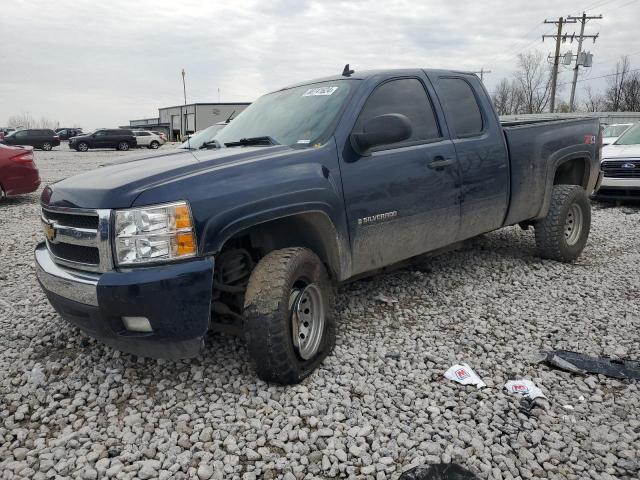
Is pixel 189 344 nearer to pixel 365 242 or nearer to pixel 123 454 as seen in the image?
pixel 123 454

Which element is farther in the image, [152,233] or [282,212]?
[282,212]

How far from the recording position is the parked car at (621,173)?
959 centimetres

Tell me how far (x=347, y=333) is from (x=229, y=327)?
109cm

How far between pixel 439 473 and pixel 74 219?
237 centimetres

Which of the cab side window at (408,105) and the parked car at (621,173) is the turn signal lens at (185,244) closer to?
the cab side window at (408,105)

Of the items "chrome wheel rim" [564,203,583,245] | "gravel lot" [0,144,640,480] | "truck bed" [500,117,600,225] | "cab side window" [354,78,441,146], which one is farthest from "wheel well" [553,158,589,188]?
"cab side window" [354,78,441,146]

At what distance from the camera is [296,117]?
3.86 meters

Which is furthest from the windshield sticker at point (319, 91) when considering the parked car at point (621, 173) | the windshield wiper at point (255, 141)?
the parked car at point (621, 173)

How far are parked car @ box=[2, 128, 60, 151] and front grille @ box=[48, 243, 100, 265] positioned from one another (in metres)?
38.5

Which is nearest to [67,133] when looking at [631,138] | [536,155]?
[631,138]

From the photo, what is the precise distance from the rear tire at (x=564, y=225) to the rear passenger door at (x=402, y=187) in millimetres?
1690

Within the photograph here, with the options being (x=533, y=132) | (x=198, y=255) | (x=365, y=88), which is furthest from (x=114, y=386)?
(x=533, y=132)

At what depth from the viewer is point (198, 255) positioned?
8.92 ft

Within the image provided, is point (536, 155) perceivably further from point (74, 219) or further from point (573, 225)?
point (74, 219)
